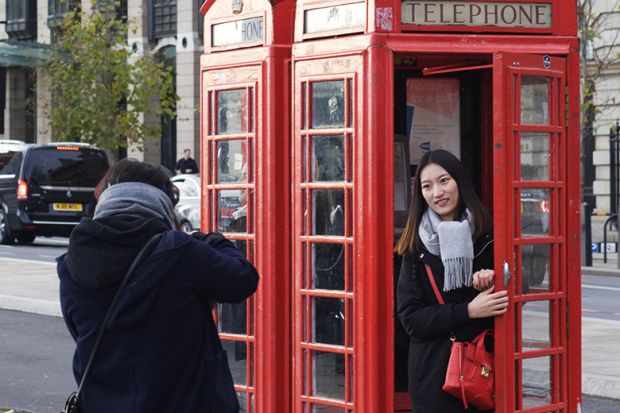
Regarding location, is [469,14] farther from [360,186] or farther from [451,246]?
[451,246]

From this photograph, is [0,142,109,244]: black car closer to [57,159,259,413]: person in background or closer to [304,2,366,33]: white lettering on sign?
[304,2,366,33]: white lettering on sign

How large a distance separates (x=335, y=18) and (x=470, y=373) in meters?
1.96

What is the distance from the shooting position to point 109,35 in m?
38.7

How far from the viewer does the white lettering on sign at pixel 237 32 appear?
6.95 m

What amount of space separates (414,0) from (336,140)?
2.47ft

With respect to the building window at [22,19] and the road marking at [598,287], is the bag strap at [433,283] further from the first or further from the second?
the building window at [22,19]

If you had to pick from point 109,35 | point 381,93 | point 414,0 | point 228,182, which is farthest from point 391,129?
point 109,35

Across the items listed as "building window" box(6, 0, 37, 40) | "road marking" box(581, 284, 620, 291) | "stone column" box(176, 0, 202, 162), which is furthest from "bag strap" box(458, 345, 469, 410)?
"building window" box(6, 0, 37, 40)

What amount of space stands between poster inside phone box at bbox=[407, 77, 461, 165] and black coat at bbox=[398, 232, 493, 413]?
2136mm

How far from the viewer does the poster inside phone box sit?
25.2ft

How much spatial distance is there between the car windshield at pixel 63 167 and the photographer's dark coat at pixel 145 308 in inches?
887

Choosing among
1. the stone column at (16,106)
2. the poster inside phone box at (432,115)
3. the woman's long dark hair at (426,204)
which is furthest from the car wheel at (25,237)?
the stone column at (16,106)

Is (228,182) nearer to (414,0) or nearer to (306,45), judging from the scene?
(306,45)

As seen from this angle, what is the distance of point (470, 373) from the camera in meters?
5.52
